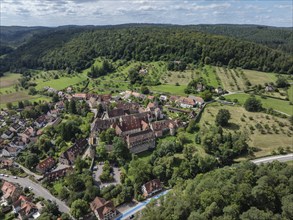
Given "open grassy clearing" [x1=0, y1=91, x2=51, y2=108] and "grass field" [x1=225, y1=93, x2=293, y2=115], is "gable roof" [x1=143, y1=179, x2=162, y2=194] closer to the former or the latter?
"grass field" [x1=225, y1=93, x2=293, y2=115]

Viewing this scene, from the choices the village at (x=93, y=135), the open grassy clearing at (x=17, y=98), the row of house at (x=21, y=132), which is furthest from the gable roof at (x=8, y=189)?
the open grassy clearing at (x=17, y=98)

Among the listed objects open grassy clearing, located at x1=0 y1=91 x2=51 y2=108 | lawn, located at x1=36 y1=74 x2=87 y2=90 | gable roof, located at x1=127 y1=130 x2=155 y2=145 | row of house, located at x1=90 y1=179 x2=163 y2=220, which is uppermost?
gable roof, located at x1=127 y1=130 x2=155 y2=145

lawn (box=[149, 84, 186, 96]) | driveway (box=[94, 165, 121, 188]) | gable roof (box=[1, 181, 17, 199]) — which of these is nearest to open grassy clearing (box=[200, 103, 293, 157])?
lawn (box=[149, 84, 186, 96])

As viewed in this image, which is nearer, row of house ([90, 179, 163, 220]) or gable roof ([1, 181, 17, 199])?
row of house ([90, 179, 163, 220])

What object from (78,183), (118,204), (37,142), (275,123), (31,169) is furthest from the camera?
(275,123)

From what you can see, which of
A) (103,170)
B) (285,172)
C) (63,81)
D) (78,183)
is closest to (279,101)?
(285,172)

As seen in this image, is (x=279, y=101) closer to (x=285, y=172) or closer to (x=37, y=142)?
(x=285, y=172)

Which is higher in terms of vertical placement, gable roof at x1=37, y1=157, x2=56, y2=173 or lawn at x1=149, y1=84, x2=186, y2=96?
lawn at x1=149, y1=84, x2=186, y2=96
